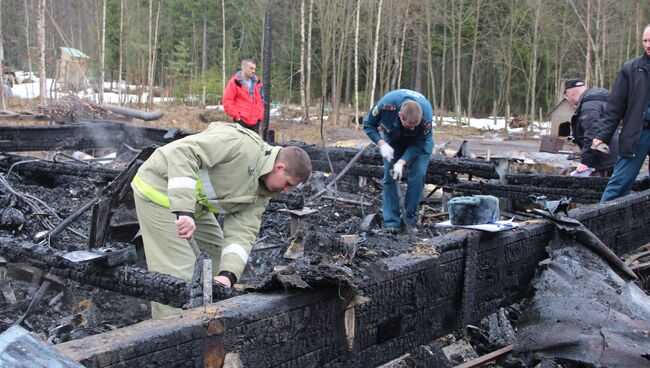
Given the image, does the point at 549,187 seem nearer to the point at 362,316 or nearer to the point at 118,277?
the point at 362,316

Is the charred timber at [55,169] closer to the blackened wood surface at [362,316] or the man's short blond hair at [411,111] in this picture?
the man's short blond hair at [411,111]

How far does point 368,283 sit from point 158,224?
57.8 inches

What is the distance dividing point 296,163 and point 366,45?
24.0 meters

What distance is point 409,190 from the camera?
6.49m

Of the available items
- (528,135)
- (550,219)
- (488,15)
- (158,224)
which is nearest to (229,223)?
(158,224)

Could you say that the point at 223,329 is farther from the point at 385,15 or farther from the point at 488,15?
the point at 488,15

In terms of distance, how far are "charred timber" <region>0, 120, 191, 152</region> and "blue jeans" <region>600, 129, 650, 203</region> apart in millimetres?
6605

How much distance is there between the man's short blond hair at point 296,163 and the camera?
3.61 m

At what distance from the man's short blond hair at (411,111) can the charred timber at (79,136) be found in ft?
16.9

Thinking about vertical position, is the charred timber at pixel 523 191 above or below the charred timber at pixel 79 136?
below

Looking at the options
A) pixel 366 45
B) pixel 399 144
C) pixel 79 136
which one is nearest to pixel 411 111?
pixel 399 144

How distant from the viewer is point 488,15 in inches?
1109

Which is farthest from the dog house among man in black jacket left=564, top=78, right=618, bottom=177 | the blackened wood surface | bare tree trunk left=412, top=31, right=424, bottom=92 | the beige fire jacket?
the beige fire jacket

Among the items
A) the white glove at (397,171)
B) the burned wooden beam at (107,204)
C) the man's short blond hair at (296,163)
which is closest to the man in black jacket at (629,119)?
the white glove at (397,171)
